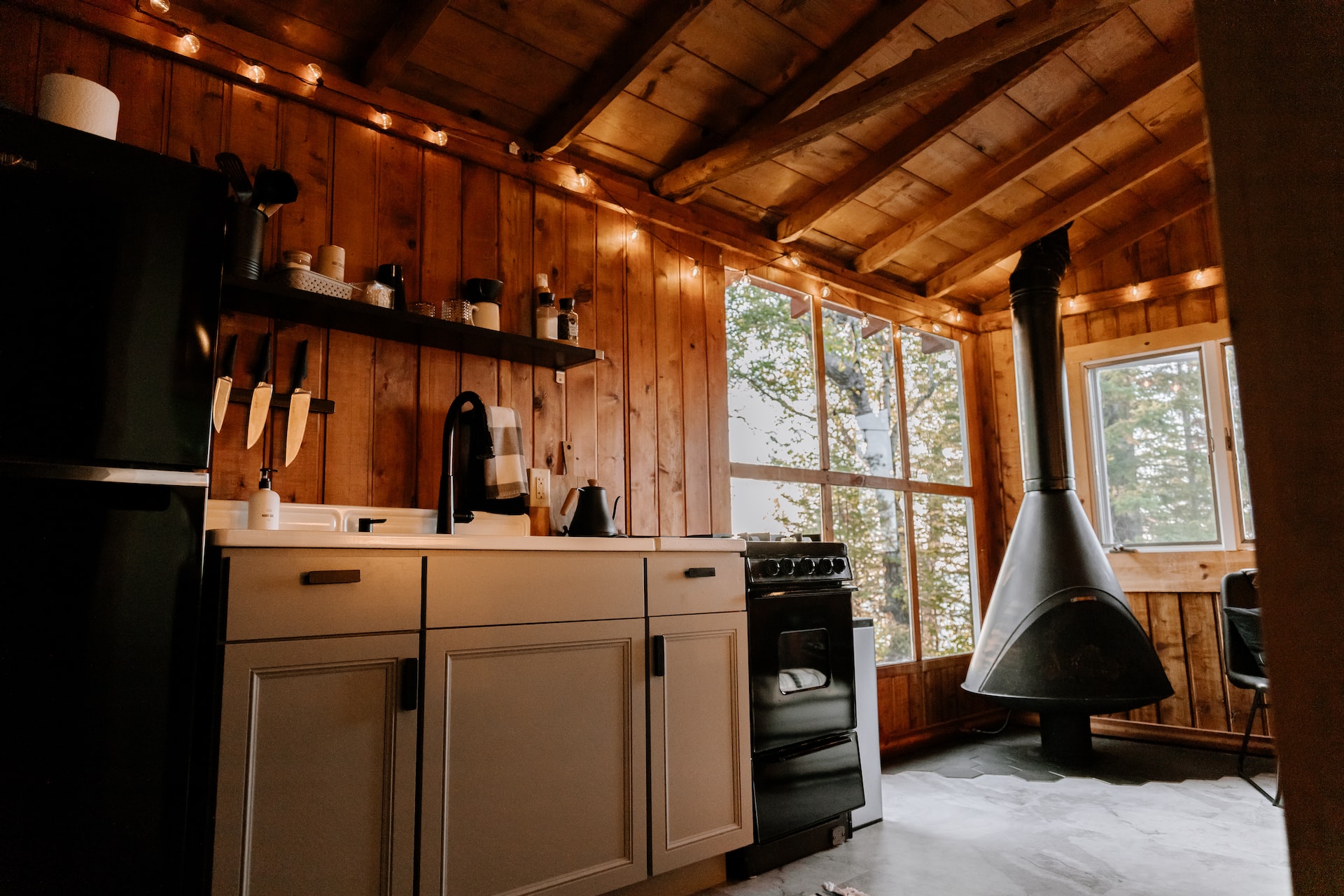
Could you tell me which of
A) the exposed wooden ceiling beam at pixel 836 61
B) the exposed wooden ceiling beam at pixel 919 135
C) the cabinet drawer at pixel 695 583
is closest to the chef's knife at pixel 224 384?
the cabinet drawer at pixel 695 583

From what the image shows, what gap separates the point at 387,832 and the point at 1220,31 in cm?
191

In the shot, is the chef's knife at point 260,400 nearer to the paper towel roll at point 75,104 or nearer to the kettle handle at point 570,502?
the paper towel roll at point 75,104

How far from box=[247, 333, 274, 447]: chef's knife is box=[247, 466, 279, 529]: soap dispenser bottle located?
0.17 meters

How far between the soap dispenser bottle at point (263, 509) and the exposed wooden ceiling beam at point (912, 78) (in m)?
2.03

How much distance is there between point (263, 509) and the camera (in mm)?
2012

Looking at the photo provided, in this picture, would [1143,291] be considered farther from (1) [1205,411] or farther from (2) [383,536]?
(2) [383,536]

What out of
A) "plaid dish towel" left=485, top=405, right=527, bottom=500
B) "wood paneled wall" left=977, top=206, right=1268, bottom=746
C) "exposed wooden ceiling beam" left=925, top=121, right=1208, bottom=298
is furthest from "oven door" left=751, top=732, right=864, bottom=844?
"exposed wooden ceiling beam" left=925, top=121, right=1208, bottom=298

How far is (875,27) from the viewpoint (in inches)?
111

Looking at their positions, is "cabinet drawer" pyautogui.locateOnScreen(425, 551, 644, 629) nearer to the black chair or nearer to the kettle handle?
the kettle handle

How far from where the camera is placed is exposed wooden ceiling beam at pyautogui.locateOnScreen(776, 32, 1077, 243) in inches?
120

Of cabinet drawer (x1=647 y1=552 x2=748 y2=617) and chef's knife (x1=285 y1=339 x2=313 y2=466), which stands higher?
chef's knife (x1=285 y1=339 x2=313 y2=466)

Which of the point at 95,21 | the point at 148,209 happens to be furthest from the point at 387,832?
the point at 95,21

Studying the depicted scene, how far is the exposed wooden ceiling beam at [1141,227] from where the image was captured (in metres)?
4.34

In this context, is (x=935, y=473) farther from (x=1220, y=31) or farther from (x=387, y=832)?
(x=1220, y=31)
